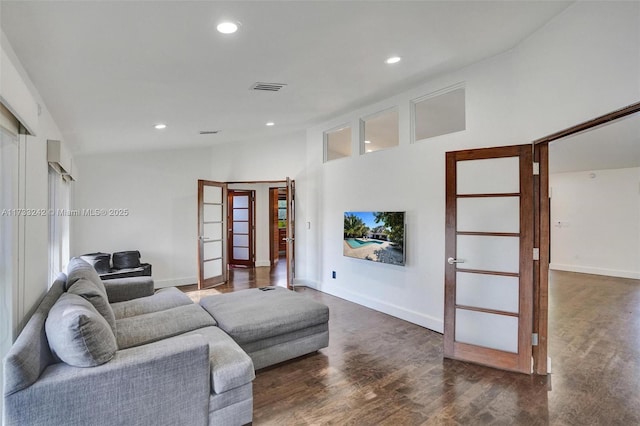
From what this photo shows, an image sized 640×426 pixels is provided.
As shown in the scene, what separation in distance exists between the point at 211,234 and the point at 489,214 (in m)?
4.92

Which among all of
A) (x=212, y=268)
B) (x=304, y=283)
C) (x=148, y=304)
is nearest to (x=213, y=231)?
(x=212, y=268)

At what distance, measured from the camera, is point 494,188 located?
3.07 m

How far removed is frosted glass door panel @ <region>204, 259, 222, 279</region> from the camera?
6.08m

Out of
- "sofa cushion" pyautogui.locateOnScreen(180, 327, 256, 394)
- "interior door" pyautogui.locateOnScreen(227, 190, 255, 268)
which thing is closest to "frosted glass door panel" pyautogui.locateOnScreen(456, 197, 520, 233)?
"sofa cushion" pyautogui.locateOnScreen(180, 327, 256, 394)

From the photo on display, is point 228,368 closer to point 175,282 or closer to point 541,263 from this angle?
point 541,263

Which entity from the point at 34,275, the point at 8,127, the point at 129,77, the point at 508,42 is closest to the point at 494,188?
the point at 508,42

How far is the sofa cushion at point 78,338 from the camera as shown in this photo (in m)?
1.70

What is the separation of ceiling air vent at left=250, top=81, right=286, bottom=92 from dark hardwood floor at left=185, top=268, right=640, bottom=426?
272 centimetres

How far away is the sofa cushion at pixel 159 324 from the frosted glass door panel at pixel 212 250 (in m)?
3.08

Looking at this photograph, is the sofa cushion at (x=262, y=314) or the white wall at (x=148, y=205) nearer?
the sofa cushion at (x=262, y=314)

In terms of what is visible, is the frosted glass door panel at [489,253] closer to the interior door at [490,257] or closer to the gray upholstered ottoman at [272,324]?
the interior door at [490,257]

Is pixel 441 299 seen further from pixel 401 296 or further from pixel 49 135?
pixel 49 135

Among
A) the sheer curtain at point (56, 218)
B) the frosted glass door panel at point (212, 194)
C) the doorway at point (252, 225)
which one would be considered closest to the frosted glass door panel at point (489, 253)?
the sheer curtain at point (56, 218)

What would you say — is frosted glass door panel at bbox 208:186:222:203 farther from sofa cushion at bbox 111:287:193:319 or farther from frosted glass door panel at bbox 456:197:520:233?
frosted glass door panel at bbox 456:197:520:233
